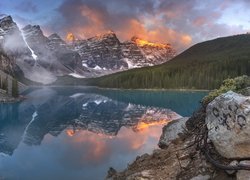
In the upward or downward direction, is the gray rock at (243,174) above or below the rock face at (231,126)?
below

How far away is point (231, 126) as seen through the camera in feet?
45.4

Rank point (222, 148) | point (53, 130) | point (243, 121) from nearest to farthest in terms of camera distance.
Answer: point (243, 121) < point (222, 148) < point (53, 130)

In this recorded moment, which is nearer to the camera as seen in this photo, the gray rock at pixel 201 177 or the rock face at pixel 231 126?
the rock face at pixel 231 126

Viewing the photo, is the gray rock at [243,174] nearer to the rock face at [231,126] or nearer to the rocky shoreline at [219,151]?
the rocky shoreline at [219,151]

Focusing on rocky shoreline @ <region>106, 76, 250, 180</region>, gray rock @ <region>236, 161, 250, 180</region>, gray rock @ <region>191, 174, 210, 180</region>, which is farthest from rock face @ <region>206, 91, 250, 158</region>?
gray rock @ <region>191, 174, 210, 180</region>

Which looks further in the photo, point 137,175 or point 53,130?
point 53,130

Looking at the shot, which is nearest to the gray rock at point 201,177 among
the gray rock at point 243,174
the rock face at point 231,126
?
the rock face at point 231,126

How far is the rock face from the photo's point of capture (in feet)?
43.9

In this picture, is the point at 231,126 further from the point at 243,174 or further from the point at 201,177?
the point at 201,177

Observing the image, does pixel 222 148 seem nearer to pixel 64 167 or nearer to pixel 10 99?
pixel 64 167

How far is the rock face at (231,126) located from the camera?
13.4m

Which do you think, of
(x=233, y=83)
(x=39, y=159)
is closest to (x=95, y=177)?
(x=39, y=159)

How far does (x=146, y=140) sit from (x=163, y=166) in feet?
94.8

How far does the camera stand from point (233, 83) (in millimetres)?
25203
